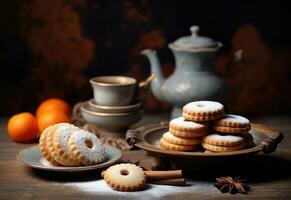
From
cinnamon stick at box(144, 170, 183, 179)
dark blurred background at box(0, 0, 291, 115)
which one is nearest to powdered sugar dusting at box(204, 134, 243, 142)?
cinnamon stick at box(144, 170, 183, 179)

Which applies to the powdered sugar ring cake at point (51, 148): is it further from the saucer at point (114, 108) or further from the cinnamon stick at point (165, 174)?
the saucer at point (114, 108)

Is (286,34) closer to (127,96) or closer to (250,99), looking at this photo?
(250,99)

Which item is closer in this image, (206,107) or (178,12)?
(206,107)

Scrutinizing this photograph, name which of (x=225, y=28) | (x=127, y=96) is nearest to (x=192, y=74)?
(x=127, y=96)

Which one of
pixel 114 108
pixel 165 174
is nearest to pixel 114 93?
pixel 114 108

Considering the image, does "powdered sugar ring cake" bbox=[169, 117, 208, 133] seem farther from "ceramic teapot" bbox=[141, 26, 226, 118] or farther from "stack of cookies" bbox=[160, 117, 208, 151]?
"ceramic teapot" bbox=[141, 26, 226, 118]

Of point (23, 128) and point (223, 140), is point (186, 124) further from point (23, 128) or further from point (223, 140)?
point (23, 128)
